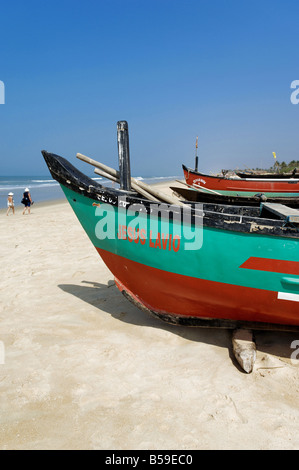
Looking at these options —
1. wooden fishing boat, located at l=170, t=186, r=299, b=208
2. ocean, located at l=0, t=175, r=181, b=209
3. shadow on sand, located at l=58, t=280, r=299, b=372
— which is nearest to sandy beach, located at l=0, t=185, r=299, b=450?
shadow on sand, located at l=58, t=280, r=299, b=372

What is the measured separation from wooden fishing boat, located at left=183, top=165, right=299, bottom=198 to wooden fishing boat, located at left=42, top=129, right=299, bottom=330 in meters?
9.72

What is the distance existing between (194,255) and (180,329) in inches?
43.8

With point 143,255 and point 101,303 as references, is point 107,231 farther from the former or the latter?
point 101,303

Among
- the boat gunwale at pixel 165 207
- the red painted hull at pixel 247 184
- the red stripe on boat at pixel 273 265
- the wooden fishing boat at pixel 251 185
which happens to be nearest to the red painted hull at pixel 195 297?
the red stripe on boat at pixel 273 265

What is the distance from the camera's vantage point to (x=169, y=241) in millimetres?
3064

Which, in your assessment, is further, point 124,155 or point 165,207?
point 124,155

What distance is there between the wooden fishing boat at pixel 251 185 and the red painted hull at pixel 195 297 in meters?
9.67

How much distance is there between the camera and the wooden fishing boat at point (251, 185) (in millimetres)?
12922

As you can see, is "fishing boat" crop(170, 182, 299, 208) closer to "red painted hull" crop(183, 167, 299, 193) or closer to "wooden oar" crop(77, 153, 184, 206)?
"wooden oar" crop(77, 153, 184, 206)

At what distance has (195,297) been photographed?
3195 millimetres

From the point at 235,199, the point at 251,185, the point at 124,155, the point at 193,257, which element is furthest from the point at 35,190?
the point at 193,257

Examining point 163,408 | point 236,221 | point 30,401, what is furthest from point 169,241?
point 30,401

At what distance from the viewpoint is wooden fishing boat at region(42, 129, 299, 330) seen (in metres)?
2.77

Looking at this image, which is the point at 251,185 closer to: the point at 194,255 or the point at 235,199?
the point at 235,199
